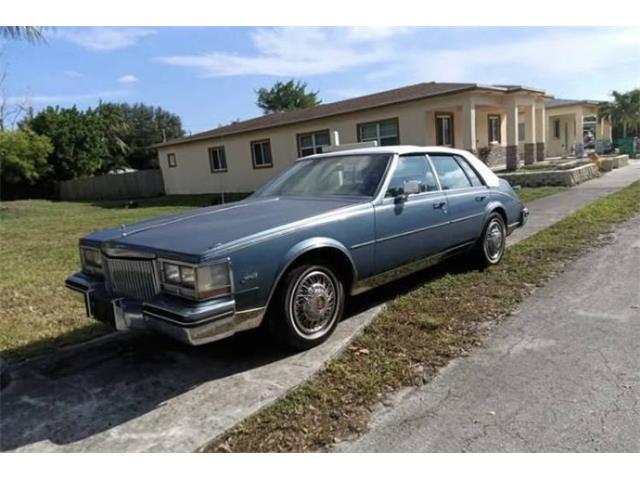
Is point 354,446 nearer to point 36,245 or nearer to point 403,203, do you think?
point 403,203

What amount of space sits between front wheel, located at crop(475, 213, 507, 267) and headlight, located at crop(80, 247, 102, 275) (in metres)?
4.02

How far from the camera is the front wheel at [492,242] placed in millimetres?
5789

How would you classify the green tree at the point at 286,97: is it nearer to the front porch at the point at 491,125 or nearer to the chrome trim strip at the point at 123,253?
the front porch at the point at 491,125

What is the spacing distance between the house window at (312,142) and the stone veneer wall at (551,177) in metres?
7.72

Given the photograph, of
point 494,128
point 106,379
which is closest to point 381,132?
point 494,128

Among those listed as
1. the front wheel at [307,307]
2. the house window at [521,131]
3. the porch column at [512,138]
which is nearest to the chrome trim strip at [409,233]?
the front wheel at [307,307]

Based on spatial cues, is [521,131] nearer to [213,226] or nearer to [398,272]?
[398,272]

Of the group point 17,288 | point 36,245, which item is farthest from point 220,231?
point 36,245

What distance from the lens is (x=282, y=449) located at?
2.64 metres

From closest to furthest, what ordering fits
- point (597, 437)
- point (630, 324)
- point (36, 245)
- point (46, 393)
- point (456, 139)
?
point (597, 437) < point (46, 393) < point (630, 324) < point (36, 245) < point (456, 139)

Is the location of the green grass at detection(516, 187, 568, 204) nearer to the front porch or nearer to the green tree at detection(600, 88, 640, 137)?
the front porch

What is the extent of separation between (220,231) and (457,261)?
359 cm

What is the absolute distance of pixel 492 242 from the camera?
5.97 meters

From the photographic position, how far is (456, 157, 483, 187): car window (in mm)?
5781
